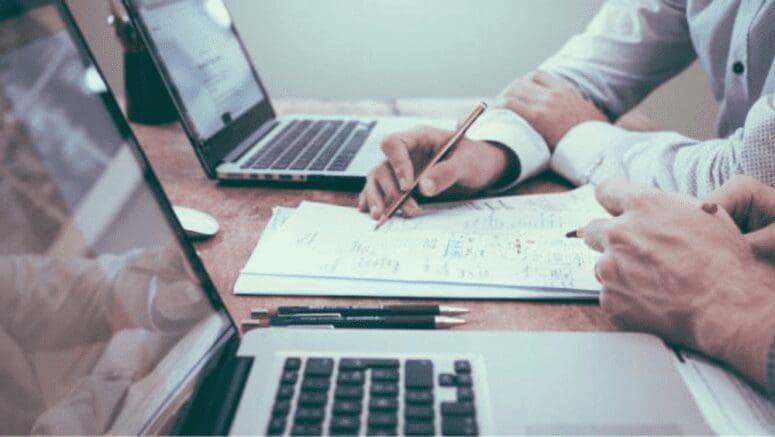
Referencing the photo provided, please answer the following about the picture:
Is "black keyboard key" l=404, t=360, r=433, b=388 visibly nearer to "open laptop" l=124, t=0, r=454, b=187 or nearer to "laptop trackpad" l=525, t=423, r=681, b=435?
Answer: "laptop trackpad" l=525, t=423, r=681, b=435

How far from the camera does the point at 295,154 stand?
985 millimetres

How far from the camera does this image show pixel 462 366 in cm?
48

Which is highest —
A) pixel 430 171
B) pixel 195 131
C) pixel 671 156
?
pixel 195 131

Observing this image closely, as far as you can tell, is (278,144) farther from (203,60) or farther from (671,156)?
(671,156)

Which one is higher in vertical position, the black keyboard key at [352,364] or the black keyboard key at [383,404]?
the black keyboard key at [352,364]

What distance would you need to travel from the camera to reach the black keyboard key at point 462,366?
0.48 m

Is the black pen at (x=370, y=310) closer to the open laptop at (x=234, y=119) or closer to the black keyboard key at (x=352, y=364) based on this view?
the black keyboard key at (x=352, y=364)

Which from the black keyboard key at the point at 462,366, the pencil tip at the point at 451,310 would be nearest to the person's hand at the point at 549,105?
the pencil tip at the point at 451,310

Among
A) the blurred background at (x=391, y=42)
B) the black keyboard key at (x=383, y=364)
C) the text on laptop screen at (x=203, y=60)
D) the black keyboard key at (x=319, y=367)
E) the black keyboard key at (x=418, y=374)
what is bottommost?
the blurred background at (x=391, y=42)

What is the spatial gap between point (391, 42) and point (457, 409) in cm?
149

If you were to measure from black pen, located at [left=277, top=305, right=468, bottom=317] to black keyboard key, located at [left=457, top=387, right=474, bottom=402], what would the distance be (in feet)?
0.41

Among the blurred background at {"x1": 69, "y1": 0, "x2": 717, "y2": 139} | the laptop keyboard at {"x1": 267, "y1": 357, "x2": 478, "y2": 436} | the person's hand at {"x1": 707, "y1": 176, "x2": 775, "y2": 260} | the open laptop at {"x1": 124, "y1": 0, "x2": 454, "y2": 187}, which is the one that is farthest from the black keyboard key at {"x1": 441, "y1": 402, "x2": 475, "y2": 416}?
the blurred background at {"x1": 69, "y1": 0, "x2": 717, "y2": 139}

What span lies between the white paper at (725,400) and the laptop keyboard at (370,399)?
17 cm

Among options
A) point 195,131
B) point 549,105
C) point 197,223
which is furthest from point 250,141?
point 549,105
